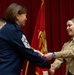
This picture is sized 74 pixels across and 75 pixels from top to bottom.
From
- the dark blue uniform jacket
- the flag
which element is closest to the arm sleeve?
the dark blue uniform jacket

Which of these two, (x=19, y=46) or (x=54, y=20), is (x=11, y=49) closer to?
(x=19, y=46)

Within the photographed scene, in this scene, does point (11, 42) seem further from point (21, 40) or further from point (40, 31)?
point (40, 31)

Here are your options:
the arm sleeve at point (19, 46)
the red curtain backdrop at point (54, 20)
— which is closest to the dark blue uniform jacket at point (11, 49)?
the arm sleeve at point (19, 46)

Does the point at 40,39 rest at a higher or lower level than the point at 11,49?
lower

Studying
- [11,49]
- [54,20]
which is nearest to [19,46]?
[11,49]

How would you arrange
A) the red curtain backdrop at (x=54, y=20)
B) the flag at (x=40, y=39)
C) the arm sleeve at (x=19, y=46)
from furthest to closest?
1. the red curtain backdrop at (x=54, y=20)
2. the flag at (x=40, y=39)
3. the arm sleeve at (x=19, y=46)

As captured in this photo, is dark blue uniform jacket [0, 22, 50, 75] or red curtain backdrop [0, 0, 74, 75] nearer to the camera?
dark blue uniform jacket [0, 22, 50, 75]

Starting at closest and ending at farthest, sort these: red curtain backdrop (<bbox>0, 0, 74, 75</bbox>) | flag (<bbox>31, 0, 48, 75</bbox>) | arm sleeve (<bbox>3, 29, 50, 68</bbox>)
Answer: arm sleeve (<bbox>3, 29, 50, 68</bbox>)
flag (<bbox>31, 0, 48, 75</bbox>)
red curtain backdrop (<bbox>0, 0, 74, 75</bbox>)

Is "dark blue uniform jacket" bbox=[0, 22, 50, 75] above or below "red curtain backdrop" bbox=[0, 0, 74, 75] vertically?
above

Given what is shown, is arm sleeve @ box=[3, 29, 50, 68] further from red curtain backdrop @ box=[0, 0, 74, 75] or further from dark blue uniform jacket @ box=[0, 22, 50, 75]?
red curtain backdrop @ box=[0, 0, 74, 75]

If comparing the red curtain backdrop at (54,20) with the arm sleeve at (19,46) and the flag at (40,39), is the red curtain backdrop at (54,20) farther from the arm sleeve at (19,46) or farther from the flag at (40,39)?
the arm sleeve at (19,46)

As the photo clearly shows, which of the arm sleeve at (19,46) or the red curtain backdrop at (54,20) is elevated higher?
the arm sleeve at (19,46)

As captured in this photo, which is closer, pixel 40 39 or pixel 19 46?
pixel 19 46

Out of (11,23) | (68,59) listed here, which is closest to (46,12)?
(68,59)
